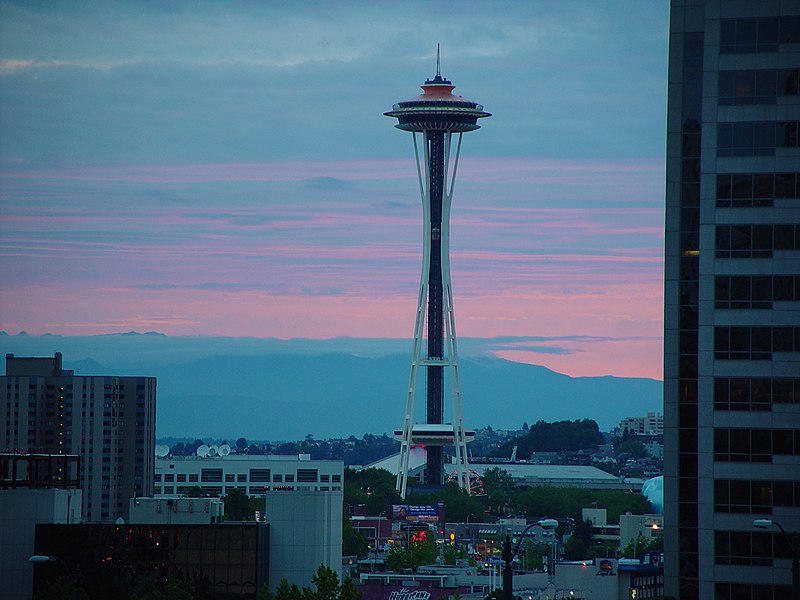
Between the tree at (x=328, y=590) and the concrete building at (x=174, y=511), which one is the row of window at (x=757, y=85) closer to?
the tree at (x=328, y=590)

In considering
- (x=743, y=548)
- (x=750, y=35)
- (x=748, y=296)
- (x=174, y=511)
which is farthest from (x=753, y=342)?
(x=174, y=511)

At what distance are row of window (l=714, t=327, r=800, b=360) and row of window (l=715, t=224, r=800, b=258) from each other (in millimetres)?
3287

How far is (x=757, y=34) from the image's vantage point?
264 feet

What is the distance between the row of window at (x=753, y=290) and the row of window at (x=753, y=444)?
18.1 feet

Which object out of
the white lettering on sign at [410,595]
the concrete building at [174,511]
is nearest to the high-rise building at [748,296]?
the concrete building at [174,511]

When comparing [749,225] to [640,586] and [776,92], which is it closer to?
[776,92]

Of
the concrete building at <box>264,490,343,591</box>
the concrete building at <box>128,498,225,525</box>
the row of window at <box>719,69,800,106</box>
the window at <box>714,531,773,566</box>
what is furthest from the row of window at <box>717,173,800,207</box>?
the concrete building at <box>128,498,225,525</box>

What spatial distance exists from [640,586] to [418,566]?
158 ft

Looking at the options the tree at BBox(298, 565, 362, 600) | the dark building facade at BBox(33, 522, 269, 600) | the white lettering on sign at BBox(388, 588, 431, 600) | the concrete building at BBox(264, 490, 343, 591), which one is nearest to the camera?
the tree at BBox(298, 565, 362, 600)

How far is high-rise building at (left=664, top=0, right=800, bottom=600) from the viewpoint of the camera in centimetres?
7956

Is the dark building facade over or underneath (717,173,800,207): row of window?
underneath

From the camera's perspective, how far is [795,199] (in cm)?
8006

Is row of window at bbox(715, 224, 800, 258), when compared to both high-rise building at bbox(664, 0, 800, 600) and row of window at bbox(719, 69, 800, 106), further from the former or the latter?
row of window at bbox(719, 69, 800, 106)

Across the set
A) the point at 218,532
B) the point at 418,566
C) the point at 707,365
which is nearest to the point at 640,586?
the point at 418,566
